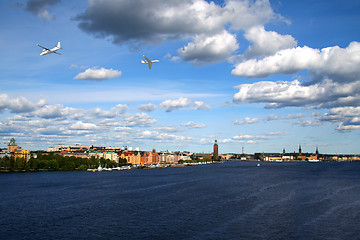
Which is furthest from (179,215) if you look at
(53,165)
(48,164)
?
(48,164)

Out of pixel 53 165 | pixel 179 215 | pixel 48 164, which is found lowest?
pixel 179 215

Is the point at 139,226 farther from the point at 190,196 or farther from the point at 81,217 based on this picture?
the point at 190,196

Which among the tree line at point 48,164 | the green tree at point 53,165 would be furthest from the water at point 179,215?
the green tree at point 53,165

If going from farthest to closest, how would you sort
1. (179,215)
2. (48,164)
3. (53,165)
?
(48,164) → (53,165) → (179,215)

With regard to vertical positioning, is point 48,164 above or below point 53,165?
above

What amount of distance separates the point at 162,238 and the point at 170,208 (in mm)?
13680

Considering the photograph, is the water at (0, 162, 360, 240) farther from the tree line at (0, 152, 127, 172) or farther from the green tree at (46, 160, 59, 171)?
the green tree at (46, 160, 59, 171)

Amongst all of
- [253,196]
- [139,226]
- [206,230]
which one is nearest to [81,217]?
[139,226]

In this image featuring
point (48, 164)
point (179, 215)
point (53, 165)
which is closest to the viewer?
point (179, 215)

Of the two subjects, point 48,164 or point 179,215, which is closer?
point 179,215

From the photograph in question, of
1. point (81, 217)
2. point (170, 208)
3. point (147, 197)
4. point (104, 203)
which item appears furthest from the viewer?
point (147, 197)

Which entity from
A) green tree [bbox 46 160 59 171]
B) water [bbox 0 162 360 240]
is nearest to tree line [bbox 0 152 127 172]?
green tree [bbox 46 160 59 171]

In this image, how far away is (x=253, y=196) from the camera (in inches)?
2105

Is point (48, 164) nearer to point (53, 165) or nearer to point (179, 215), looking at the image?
point (53, 165)
